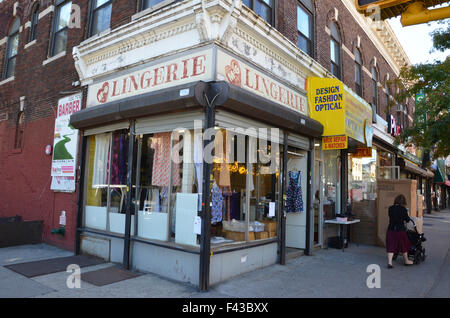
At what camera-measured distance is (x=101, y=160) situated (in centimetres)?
855

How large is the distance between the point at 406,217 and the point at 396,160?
38.1 feet

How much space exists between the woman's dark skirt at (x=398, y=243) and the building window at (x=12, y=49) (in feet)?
47.6

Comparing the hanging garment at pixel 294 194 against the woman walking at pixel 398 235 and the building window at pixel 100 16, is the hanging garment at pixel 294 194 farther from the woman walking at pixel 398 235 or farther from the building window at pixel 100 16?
the building window at pixel 100 16

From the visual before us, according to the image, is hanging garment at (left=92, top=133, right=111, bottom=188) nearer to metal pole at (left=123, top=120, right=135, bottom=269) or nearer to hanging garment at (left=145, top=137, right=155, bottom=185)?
metal pole at (left=123, top=120, right=135, bottom=269)

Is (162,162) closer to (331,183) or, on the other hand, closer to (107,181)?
(107,181)

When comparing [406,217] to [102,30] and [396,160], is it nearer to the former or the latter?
[102,30]

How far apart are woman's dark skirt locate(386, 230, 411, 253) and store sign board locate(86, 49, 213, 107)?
18.2ft

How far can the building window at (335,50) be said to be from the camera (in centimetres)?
1197

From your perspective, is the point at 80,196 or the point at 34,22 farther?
the point at 34,22

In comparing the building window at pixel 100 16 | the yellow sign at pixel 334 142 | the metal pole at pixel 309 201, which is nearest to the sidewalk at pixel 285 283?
the metal pole at pixel 309 201

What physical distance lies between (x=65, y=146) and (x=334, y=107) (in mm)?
7619

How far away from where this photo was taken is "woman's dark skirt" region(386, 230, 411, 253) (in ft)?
24.7

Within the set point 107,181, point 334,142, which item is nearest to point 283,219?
point 334,142

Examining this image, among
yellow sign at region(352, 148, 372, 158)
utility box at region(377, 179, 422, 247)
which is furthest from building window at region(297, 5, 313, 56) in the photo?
utility box at region(377, 179, 422, 247)
